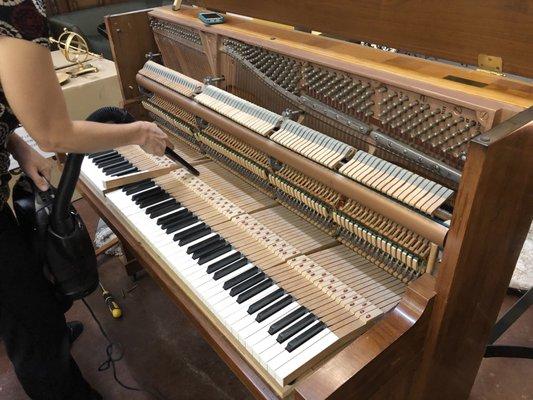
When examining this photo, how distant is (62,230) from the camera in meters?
1.72

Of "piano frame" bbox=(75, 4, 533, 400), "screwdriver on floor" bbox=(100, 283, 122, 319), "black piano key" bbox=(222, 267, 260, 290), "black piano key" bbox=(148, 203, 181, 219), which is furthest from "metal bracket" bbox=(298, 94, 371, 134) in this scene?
"screwdriver on floor" bbox=(100, 283, 122, 319)

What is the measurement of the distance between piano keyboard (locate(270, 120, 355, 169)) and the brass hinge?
16.7 inches

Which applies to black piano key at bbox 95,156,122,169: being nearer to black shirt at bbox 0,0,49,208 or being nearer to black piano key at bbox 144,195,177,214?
black piano key at bbox 144,195,177,214

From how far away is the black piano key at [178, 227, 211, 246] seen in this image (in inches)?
65.6

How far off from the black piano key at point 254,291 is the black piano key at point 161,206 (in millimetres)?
644

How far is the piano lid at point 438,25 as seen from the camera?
1089mm

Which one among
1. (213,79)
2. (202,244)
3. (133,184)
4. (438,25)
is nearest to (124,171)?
(133,184)

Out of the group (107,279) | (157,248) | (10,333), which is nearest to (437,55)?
(157,248)

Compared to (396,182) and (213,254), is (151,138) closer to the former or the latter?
(213,254)

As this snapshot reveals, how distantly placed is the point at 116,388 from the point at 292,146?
1708mm

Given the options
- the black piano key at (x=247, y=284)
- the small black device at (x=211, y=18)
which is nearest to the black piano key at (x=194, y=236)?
the black piano key at (x=247, y=284)

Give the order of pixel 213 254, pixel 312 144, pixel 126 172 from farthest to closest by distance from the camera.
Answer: pixel 126 172 → pixel 213 254 → pixel 312 144

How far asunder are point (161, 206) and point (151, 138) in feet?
1.01

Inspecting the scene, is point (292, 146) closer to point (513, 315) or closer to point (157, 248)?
point (157, 248)
